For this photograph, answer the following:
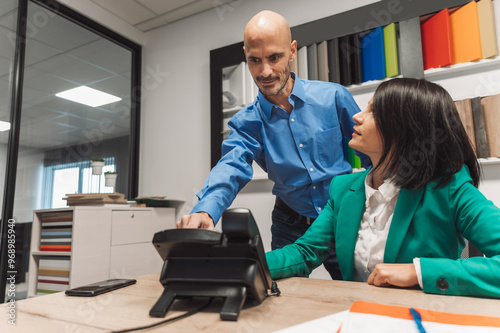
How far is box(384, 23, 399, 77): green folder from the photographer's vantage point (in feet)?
7.44

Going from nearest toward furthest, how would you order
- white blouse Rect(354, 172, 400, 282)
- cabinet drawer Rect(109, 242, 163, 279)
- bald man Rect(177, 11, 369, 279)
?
white blouse Rect(354, 172, 400, 282) < bald man Rect(177, 11, 369, 279) < cabinet drawer Rect(109, 242, 163, 279)

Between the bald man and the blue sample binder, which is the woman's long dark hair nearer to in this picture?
the bald man

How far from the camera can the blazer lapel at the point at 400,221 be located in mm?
876

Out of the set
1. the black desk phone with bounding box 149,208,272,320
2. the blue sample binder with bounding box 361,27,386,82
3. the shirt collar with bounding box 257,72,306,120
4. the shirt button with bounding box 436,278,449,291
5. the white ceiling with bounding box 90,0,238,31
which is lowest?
the shirt button with bounding box 436,278,449,291

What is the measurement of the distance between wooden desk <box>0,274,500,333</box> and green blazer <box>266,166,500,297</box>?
0.05 metres

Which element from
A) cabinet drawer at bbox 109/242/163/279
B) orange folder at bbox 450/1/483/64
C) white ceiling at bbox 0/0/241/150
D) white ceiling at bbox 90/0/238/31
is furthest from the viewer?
white ceiling at bbox 90/0/238/31

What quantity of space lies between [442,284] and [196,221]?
577mm

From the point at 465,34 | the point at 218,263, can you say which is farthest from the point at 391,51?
the point at 218,263

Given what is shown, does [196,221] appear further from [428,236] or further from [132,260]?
[132,260]

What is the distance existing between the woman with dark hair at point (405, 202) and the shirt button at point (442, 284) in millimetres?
44

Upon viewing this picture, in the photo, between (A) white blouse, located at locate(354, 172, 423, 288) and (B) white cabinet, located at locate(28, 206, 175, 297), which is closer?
(A) white blouse, located at locate(354, 172, 423, 288)

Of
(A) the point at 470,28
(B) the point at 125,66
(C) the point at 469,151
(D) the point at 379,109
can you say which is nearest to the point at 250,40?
(D) the point at 379,109

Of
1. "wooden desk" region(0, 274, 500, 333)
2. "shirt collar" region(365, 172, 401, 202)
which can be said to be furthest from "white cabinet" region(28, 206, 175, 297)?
"shirt collar" region(365, 172, 401, 202)

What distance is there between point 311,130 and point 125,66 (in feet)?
8.68
